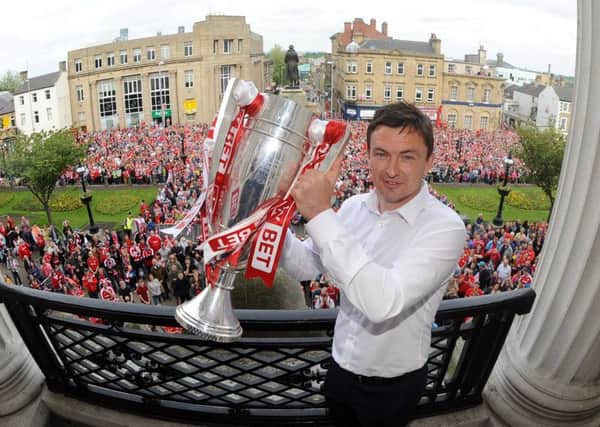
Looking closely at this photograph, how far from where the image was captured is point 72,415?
7.56 ft

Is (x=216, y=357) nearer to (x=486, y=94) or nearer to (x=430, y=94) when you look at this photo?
(x=430, y=94)

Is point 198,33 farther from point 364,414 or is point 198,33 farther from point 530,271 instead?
point 364,414

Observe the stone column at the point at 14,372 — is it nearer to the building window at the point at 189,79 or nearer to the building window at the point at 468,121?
the building window at the point at 189,79

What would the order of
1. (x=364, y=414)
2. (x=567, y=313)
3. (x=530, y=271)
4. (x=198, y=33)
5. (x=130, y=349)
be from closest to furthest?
(x=364, y=414) < (x=567, y=313) < (x=130, y=349) < (x=530, y=271) < (x=198, y=33)

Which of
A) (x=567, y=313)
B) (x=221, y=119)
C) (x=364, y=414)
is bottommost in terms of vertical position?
(x=364, y=414)

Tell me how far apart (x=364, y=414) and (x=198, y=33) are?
46.6 metres

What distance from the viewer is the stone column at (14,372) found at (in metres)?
2.15

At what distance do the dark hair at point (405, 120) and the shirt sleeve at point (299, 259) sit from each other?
21.1 inches

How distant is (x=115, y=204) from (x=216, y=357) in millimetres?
19147

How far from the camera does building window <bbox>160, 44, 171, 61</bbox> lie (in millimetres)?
44719

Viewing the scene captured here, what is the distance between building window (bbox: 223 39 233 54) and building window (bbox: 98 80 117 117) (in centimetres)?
1105

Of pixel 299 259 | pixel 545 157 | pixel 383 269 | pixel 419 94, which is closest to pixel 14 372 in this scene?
pixel 299 259

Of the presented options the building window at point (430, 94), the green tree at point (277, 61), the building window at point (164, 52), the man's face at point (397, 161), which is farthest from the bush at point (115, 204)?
the green tree at point (277, 61)

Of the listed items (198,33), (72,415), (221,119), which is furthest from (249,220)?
(198,33)
